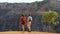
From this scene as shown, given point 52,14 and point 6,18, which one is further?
point 6,18

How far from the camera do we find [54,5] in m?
17.9

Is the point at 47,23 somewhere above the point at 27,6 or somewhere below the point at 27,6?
below

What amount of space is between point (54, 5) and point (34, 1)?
1.76 m

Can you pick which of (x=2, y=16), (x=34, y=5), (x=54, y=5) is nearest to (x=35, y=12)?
(x=34, y=5)

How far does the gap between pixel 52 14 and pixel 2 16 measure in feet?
14.6

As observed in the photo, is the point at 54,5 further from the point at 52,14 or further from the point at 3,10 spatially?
the point at 3,10

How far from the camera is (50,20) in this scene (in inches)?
658

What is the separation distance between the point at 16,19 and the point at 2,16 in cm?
124

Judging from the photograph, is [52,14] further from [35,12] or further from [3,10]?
[3,10]

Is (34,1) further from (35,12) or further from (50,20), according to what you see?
(50,20)

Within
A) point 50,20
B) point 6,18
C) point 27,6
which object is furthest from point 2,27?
point 50,20

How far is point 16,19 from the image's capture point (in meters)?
17.9

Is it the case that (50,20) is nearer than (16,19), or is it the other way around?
(50,20)

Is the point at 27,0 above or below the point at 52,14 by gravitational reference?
above
